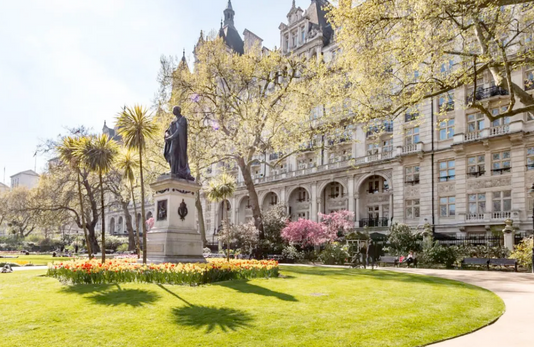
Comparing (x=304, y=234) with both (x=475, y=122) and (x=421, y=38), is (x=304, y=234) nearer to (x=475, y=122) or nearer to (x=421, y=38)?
(x=475, y=122)

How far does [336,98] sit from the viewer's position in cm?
2227

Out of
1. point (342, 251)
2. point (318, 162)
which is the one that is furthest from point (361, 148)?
point (342, 251)

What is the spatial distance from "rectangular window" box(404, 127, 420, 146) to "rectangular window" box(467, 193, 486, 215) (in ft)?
24.2

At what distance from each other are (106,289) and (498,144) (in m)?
30.8

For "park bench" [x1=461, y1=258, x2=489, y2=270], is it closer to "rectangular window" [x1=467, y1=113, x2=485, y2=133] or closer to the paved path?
the paved path

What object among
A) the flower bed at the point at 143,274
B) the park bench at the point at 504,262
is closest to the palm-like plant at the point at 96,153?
the flower bed at the point at 143,274

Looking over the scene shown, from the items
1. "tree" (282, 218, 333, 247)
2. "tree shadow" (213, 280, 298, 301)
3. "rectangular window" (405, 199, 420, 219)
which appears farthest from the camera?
"rectangular window" (405, 199, 420, 219)

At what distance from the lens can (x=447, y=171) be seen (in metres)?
34.5

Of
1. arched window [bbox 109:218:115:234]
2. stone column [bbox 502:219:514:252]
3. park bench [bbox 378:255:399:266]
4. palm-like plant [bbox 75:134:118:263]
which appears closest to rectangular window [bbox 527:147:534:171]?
stone column [bbox 502:219:514:252]

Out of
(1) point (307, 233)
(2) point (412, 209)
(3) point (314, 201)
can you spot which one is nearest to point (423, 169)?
(2) point (412, 209)

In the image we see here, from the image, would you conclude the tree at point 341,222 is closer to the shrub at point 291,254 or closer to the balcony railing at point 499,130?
the shrub at point 291,254

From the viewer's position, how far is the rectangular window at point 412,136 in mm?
37344

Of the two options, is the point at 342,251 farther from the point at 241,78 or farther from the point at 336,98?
the point at 241,78

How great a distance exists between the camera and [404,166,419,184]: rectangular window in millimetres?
36562
